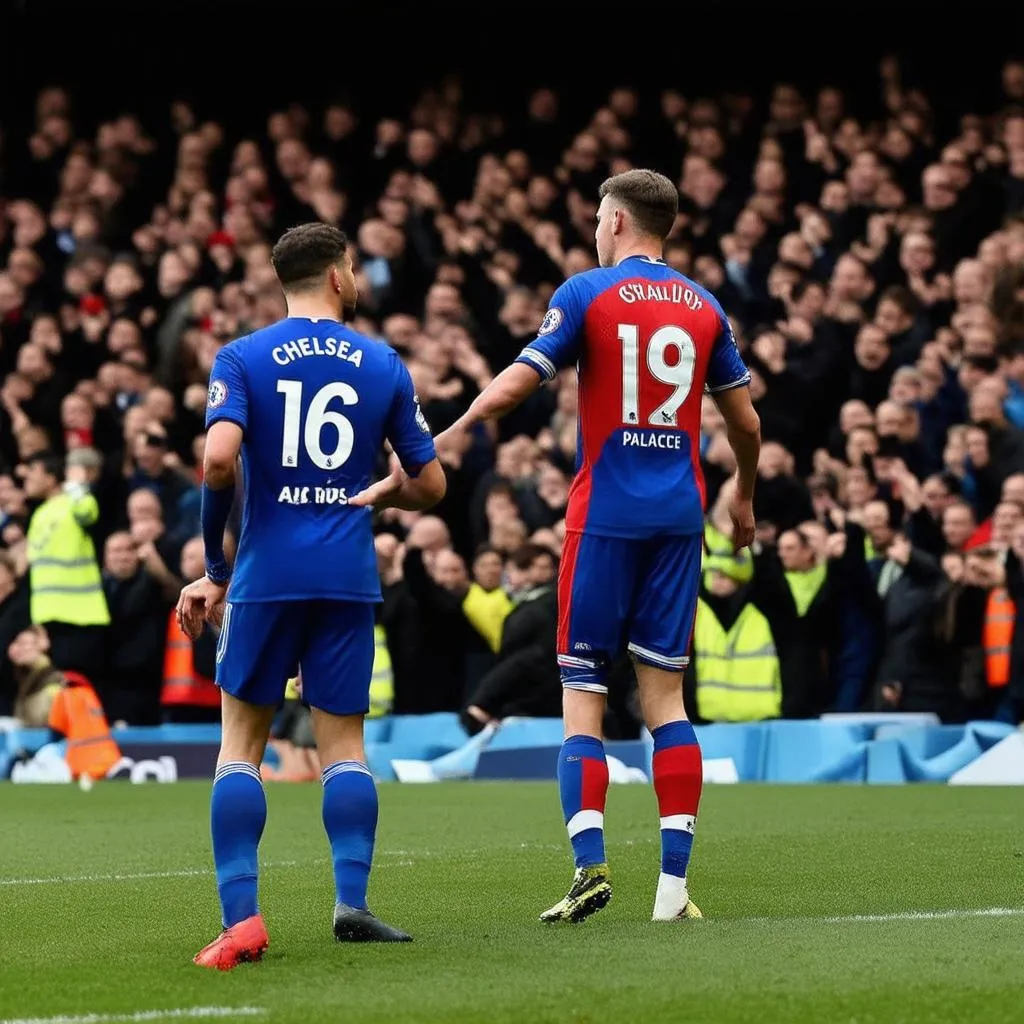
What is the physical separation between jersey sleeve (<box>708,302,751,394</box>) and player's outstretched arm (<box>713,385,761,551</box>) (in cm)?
3

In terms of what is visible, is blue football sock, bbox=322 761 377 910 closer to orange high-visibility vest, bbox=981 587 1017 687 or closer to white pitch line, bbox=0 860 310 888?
white pitch line, bbox=0 860 310 888

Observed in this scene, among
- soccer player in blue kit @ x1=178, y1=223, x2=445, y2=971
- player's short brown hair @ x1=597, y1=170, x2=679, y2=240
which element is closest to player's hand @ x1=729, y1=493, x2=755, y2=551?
player's short brown hair @ x1=597, y1=170, x2=679, y2=240

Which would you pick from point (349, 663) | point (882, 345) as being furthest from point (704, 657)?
point (349, 663)

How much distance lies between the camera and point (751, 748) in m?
15.3

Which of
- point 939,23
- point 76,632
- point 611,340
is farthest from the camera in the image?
point 939,23

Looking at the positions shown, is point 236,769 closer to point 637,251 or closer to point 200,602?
point 200,602

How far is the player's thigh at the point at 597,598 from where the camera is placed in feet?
22.8

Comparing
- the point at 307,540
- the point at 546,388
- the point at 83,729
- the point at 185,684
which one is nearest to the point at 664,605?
the point at 307,540

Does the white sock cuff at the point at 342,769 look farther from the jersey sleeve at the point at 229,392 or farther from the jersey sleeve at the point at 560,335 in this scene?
the jersey sleeve at the point at 560,335

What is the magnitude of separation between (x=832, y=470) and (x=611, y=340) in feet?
29.8

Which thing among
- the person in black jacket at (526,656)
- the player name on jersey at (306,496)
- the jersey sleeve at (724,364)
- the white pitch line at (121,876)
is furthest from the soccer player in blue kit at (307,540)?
the person in black jacket at (526,656)

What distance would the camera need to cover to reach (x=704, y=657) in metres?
15.5

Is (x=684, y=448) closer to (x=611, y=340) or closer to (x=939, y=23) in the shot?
(x=611, y=340)

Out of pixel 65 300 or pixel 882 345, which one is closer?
pixel 882 345
